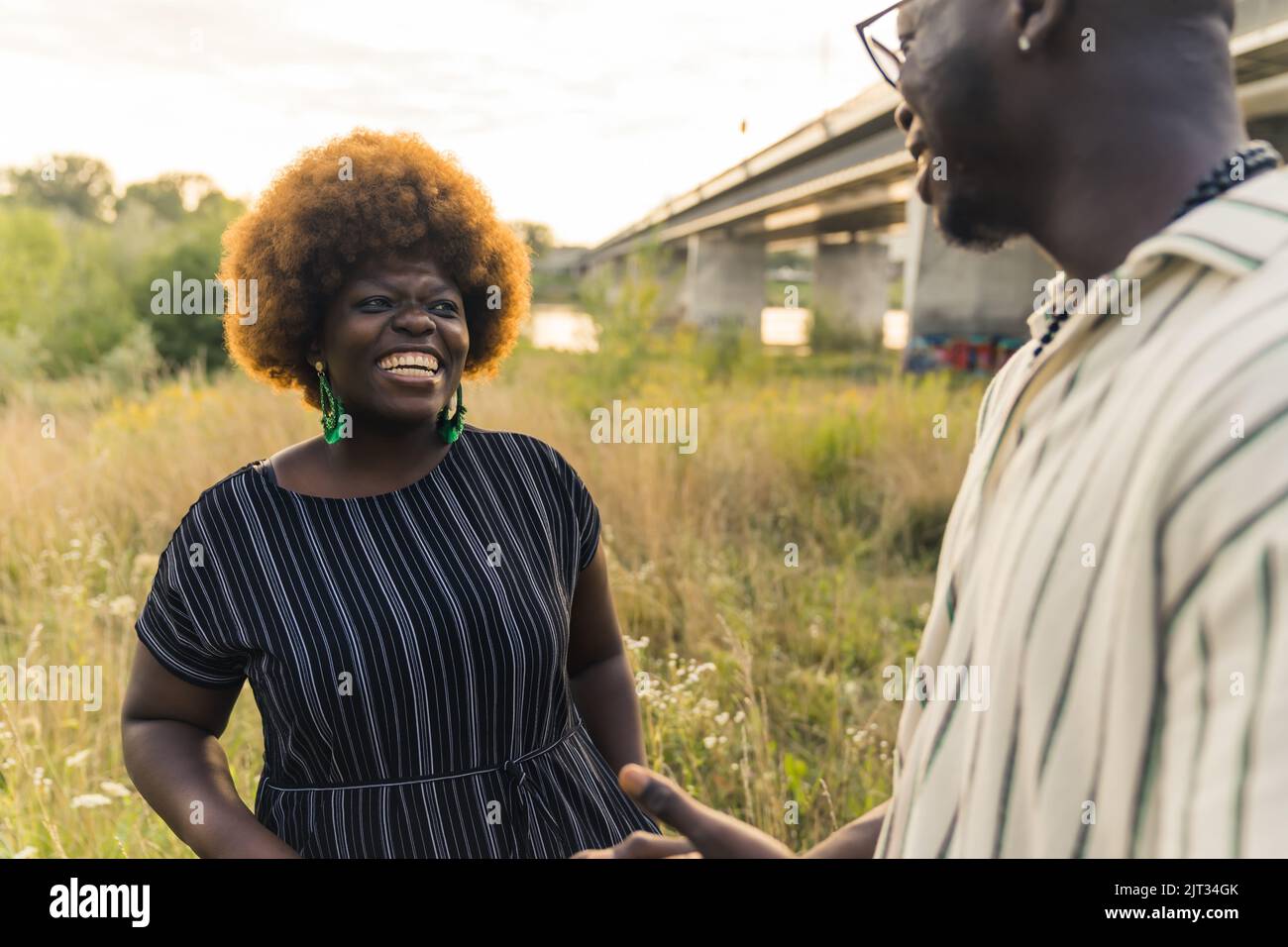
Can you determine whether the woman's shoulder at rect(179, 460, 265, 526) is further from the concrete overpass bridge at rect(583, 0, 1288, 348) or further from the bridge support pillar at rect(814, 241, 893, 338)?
the bridge support pillar at rect(814, 241, 893, 338)

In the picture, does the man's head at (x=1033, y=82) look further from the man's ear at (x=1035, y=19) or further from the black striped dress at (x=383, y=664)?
the black striped dress at (x=383, y=664)

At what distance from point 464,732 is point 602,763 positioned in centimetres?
41

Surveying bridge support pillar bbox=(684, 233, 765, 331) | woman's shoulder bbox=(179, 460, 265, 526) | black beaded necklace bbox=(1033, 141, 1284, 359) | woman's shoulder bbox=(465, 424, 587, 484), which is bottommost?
woman's shoulder bbox=(179, 460, 265, 526)

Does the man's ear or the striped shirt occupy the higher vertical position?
the man's ear

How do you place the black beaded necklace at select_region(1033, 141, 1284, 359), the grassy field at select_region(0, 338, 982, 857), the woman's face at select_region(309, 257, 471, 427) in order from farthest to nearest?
the grassy field at select_region(0, 338, 982, 857) → the woman's face at select_region(309, 257, 471, 427) → the black beaded necklace at select_region(1033, 141, 1284, 359)

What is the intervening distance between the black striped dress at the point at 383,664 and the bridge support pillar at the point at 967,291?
19342 millimetres

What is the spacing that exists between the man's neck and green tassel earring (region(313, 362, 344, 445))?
5.43ft

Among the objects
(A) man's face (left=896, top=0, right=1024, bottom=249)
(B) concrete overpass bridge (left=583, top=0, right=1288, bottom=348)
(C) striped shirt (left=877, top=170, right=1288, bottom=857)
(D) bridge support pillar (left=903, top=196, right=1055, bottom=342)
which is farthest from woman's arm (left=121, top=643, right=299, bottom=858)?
(D) bridge support pillar (left=903, top=196, right=1055, bottom=342)

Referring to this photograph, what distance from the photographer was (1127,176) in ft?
3.76

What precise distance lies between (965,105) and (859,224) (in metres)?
33.0

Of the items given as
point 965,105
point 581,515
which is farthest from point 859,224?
point 965,105

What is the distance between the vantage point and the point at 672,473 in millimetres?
6453

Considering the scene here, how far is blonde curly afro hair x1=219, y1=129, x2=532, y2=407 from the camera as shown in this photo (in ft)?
7.86

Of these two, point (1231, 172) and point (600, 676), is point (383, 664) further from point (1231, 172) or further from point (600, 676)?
point (1231, 172)
